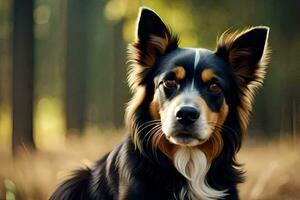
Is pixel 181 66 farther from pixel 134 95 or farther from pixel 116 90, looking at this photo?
pixel 116 90

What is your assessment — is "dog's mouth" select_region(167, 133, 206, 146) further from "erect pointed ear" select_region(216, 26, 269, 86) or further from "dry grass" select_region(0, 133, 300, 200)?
"dry grass" select_region(0, 133, 300, 200)

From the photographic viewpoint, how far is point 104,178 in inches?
180

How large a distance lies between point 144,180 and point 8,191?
211 cm

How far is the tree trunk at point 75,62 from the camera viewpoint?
5.94m

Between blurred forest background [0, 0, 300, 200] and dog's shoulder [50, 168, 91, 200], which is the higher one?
blurred forest background [0, 0, 300, 200]

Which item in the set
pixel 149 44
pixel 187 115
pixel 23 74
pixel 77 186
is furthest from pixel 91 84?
pixel 187 115

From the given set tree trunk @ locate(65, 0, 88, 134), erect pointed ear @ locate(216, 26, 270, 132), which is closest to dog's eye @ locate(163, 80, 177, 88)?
erect pointed ear @ locate(216, 26, 270, 132)

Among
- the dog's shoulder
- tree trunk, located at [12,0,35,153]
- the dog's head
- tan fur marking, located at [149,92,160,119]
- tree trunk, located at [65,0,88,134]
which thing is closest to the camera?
the dog's head

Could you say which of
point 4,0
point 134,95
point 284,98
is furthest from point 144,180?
point 4,0

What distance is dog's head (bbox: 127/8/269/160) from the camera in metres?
4.21

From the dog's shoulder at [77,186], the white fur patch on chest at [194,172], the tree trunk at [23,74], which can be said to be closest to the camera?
the white fur patch on chest at [194,172]

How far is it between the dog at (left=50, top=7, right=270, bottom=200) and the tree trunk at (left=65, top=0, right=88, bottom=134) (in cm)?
140

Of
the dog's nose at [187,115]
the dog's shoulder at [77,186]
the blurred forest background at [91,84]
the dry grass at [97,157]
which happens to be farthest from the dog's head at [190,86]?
the dry grass at [97,157]

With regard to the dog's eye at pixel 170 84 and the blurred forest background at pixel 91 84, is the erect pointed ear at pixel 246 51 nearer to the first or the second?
the dog's eye at pixel 170 84
